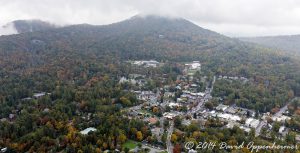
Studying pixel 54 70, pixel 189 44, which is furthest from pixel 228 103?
pixel 189 44

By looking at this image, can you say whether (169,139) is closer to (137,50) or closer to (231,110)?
(231,110)

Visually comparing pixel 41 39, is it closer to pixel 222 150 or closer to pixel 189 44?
pixel 189 44

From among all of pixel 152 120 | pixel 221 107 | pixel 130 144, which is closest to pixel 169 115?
pixel 152 120

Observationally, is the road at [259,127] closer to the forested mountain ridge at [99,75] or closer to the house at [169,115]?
the forested mountain ridge at [99,75]

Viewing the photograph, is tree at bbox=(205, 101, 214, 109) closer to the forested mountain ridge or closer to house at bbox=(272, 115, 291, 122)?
the forested mountain ridge

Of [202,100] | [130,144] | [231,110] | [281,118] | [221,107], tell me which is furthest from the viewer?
[202,100]

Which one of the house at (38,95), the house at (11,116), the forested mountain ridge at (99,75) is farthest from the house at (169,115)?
the house at (38,95)

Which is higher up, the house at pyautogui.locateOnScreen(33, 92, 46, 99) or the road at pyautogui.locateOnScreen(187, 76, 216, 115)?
the house at pyautogui.locateOnScreen(33, 92, 46, 99)

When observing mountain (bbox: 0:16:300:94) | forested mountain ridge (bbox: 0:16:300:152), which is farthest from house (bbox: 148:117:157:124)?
mountain (bbox: 0:16:300:94)

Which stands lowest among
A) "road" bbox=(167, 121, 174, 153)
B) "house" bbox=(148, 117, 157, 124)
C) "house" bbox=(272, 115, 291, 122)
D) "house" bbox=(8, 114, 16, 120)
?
"house" bbox=(272, 115, 291, 122)

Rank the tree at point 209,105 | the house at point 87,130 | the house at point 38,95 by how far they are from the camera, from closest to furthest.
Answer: the house at point 87,130, the tree at point 209,105, the house at point 38,95

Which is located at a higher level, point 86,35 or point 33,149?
point 86,35
